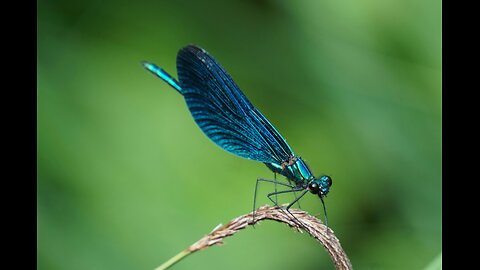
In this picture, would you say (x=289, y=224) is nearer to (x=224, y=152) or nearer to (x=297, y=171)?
(x=297, y=171)

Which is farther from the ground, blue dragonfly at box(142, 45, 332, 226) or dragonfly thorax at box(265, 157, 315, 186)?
blue dragonfly at box(142, 45, 332, 226)

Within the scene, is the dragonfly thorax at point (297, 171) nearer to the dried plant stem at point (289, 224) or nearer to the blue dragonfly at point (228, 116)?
the blue dragonfly at point (228, 116)

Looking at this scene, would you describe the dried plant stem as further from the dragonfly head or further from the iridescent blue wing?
the iridescent blue wing

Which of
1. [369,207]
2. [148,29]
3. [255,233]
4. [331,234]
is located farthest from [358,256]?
[148,29]

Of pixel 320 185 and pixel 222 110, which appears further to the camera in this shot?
pixel 222 110

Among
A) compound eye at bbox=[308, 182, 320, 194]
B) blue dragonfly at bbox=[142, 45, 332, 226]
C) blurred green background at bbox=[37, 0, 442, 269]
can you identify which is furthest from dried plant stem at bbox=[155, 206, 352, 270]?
blurred green background at bbox=[37, 0, 442, 269]

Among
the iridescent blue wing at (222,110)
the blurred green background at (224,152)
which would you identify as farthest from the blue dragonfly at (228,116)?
the blurred green background at (224,152)

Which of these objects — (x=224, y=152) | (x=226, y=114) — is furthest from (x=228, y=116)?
(x=224, y=152)

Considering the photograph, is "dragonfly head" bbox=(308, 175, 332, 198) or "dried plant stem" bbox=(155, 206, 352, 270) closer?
"dried plant stem" bbox=(155, 206, 352, 270)

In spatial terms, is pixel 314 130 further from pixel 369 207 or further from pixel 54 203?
pixel 54 203
